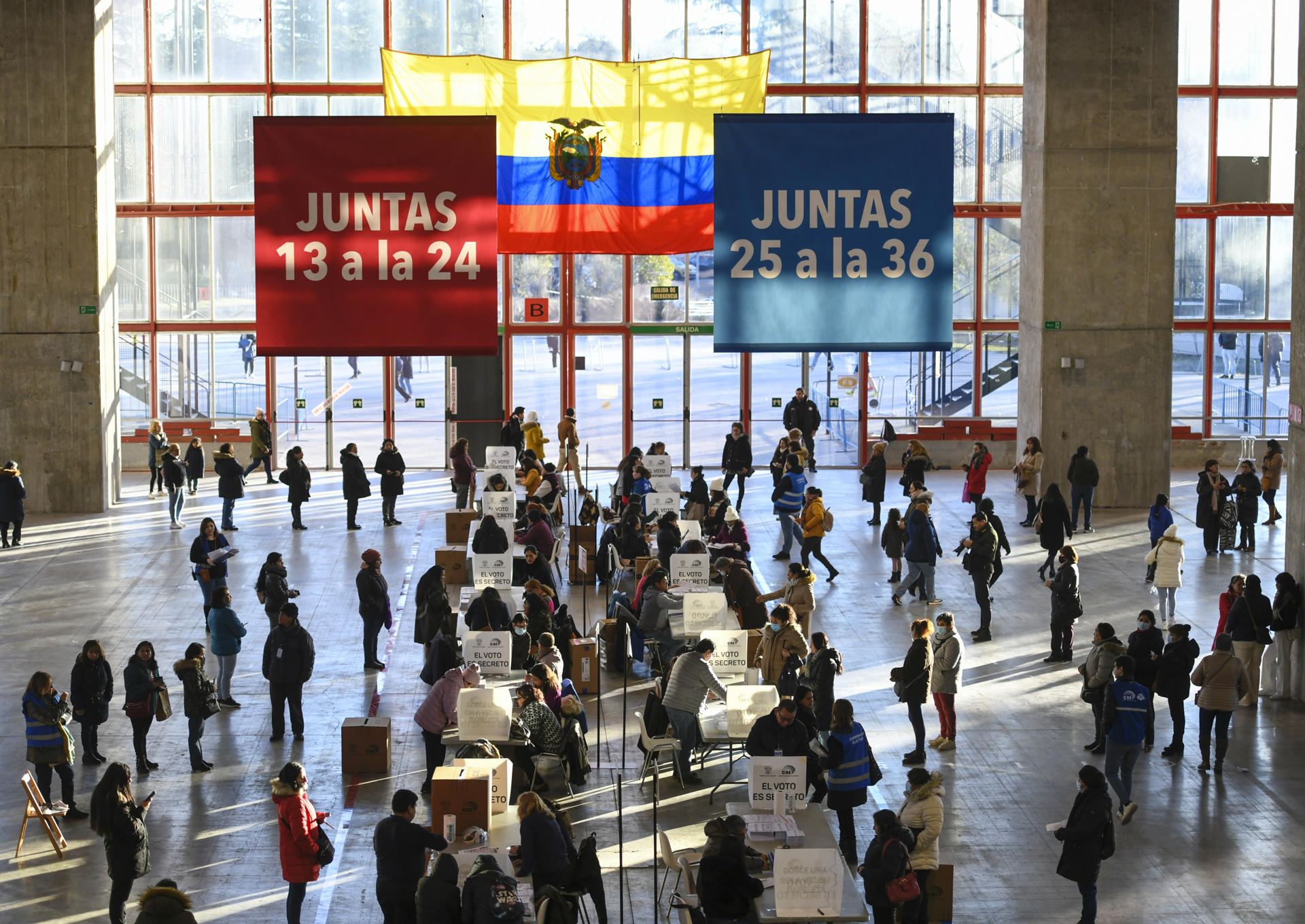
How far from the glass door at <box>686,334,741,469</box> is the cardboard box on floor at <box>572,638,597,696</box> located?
18.3m

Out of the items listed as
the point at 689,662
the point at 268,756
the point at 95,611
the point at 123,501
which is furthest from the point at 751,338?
the point at 123,501

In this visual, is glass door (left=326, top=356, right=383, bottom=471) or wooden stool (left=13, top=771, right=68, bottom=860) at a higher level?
glass door (left=326, top=356, right=383, bottom=471)

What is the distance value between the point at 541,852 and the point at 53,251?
2211 cm

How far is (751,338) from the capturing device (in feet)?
63.9

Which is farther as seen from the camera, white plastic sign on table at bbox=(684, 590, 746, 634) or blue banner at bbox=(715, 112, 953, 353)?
blue banner at bbox=(715, 112, 953, 353)

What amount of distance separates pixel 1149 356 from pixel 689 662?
18301 mm

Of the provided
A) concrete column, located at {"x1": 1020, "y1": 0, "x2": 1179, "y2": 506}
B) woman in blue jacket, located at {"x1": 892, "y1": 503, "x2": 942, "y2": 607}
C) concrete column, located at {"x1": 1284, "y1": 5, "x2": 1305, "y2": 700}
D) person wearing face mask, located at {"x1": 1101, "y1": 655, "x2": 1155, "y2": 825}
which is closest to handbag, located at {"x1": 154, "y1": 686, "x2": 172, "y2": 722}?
person wearing face mask, located at {"x1": 1101, "y1": 655, "x2": 1155, "y2": 825}

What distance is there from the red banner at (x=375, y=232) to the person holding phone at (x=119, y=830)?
7559mm

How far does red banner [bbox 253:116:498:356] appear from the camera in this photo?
18656 millimetres

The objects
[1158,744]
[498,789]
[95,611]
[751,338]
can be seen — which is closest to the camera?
[498,789]

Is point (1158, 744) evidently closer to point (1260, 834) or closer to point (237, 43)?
point (1260, 834)

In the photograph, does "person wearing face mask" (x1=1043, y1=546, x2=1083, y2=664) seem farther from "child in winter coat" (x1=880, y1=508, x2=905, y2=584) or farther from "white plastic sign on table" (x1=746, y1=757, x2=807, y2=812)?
"white plastic sign on table" (x1=746, y1=757, x2=807, y2=812)

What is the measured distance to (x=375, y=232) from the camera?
1872 centimetres

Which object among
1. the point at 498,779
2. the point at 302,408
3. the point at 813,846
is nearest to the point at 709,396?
the point at 302,408
